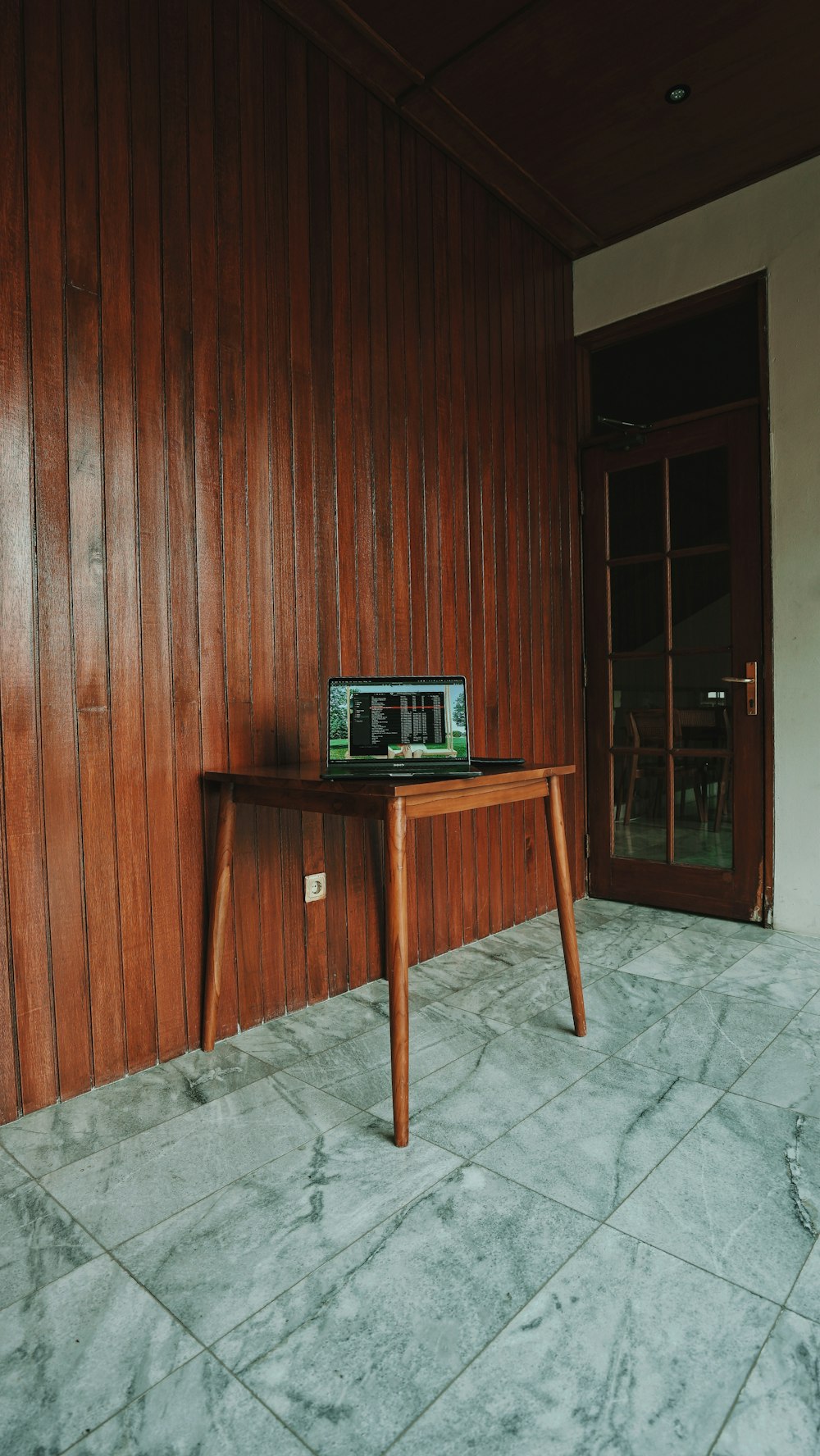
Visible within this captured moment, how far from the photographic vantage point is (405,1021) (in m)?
1.57

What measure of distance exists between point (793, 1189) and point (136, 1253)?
1.11 metres

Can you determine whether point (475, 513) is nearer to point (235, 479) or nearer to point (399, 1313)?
point (235, 479)

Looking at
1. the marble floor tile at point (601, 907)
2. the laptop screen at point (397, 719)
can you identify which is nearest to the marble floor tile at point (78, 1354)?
the laptop screen at point (397, 719)

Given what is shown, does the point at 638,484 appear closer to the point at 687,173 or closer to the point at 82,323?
the point at 687,173

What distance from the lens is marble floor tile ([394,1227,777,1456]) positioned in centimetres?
94

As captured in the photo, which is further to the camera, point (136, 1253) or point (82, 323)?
point (82, 323)

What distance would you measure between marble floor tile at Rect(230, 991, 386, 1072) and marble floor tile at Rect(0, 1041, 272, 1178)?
5cm

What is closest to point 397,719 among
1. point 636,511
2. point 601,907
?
point 601,907

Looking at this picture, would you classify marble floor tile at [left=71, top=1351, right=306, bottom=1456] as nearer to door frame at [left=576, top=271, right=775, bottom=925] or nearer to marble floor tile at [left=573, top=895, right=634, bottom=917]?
marble floor tile at [left=573, top=895, right=634, bottom=917]

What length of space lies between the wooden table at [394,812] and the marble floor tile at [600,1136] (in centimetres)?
22

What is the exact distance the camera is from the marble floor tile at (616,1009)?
2.05 m

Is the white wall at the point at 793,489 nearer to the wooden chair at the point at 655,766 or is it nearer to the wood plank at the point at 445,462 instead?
the wooden chair at the point at 655,766

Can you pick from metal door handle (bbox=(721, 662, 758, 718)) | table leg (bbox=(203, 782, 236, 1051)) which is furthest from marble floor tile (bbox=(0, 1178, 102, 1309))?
metal door handle (bbox=(721, 662, 758, 718))

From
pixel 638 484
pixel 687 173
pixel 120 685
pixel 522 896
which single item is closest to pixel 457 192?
pixel 687 173
